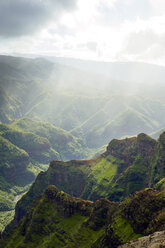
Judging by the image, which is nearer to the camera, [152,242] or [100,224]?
[152,242]

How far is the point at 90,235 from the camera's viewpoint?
6644 inches

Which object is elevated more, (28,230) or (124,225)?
(28,230)

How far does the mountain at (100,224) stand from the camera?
12170cm

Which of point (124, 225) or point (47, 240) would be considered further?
point (47, 240)

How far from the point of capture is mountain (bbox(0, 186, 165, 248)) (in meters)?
122

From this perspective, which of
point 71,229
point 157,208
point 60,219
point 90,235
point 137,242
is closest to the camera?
point 137,242

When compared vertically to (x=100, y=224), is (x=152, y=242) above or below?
above

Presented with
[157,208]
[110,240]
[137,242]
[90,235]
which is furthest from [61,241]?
[137,242]

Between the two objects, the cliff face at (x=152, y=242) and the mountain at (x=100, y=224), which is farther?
the mountain at (x=100, y=224)

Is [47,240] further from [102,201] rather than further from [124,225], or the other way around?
[124,225]

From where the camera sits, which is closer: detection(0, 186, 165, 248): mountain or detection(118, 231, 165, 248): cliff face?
detection(118, 231, 165, 248): cliff face

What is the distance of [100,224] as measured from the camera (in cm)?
16900

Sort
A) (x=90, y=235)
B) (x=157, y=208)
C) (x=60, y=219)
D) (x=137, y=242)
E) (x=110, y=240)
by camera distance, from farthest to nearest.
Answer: (x=60, y=219), (x=90, y=235), (x=110, y=240), (x=157, y=208), (x=137, y=242)

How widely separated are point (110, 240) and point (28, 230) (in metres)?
95.5
